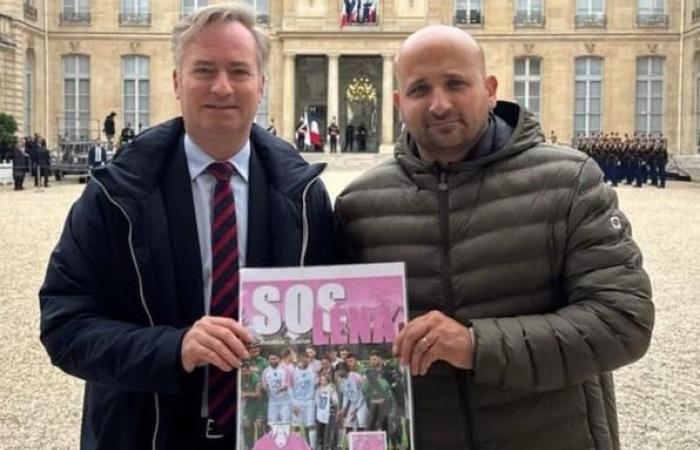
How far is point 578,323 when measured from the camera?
185 cm

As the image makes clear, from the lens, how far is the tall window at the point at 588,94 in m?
35.9

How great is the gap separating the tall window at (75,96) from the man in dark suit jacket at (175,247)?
35720mm

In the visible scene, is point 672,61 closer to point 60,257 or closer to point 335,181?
point 335,181

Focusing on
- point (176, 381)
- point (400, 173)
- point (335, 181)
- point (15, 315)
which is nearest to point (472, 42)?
point (400, 173)

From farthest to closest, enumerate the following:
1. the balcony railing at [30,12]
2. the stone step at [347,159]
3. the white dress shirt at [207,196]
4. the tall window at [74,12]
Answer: the tall window at [74,12]
the balcony railing at [30,12]
the stone step at [347,159]
the white dress shirt at [207,196]

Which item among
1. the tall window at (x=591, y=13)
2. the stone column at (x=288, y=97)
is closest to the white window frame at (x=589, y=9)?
the tall window at (x=591, y=13)

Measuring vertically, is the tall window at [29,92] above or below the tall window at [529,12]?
below

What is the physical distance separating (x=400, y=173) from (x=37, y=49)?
35708 mm

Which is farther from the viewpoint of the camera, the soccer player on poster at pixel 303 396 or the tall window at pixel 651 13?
the tall window at pixel 651 13

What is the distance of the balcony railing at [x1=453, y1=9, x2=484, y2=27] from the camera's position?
119 feet

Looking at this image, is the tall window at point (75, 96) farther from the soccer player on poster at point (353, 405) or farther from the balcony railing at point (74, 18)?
the soccer player on poster at point (353, 405)

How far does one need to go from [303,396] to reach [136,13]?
3679cm

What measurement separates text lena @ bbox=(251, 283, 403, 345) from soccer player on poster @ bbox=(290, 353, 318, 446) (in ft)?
0.20

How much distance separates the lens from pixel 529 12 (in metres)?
36.3
